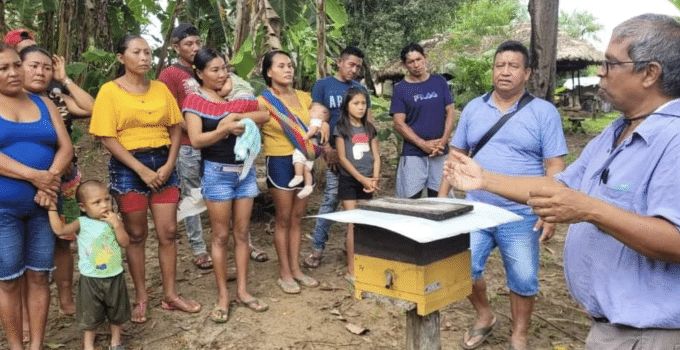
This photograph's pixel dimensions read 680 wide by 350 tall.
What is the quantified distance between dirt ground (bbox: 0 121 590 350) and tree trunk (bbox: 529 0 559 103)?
368 cm

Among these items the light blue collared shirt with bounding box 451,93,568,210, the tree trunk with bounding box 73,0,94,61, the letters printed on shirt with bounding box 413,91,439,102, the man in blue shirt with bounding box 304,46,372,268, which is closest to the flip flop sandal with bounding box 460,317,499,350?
the light blue collared shirt with bounding box 451,93,568,210

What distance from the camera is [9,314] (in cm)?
338

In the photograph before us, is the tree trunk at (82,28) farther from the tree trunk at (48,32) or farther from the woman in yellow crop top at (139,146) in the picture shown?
the woman in yellow crop top at (139,146)

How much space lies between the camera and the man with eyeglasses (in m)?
1.72

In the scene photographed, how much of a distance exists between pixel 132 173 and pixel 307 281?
1.73 meters

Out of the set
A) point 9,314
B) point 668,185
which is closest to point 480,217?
point 668,185

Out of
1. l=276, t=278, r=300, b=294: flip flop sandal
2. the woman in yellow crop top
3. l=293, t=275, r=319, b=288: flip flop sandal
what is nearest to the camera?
the woman in yellow crop top

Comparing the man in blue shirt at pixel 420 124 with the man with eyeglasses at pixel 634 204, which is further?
the man in blue shirt at pixel 420 124

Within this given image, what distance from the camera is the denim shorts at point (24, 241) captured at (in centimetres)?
327

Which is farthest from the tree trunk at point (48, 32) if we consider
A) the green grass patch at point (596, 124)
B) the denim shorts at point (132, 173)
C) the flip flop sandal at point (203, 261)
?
the green grass patch at point (596, 124)

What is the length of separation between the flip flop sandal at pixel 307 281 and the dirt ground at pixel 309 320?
2.0 inches

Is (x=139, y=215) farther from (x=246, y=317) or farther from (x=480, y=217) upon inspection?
(x=480, y=217)

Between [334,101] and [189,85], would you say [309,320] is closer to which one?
[334,101]

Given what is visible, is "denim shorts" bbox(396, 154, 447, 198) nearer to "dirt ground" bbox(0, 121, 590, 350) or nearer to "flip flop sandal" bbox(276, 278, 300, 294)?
"dirt ground" bbox(0, 121, 590, 350)
